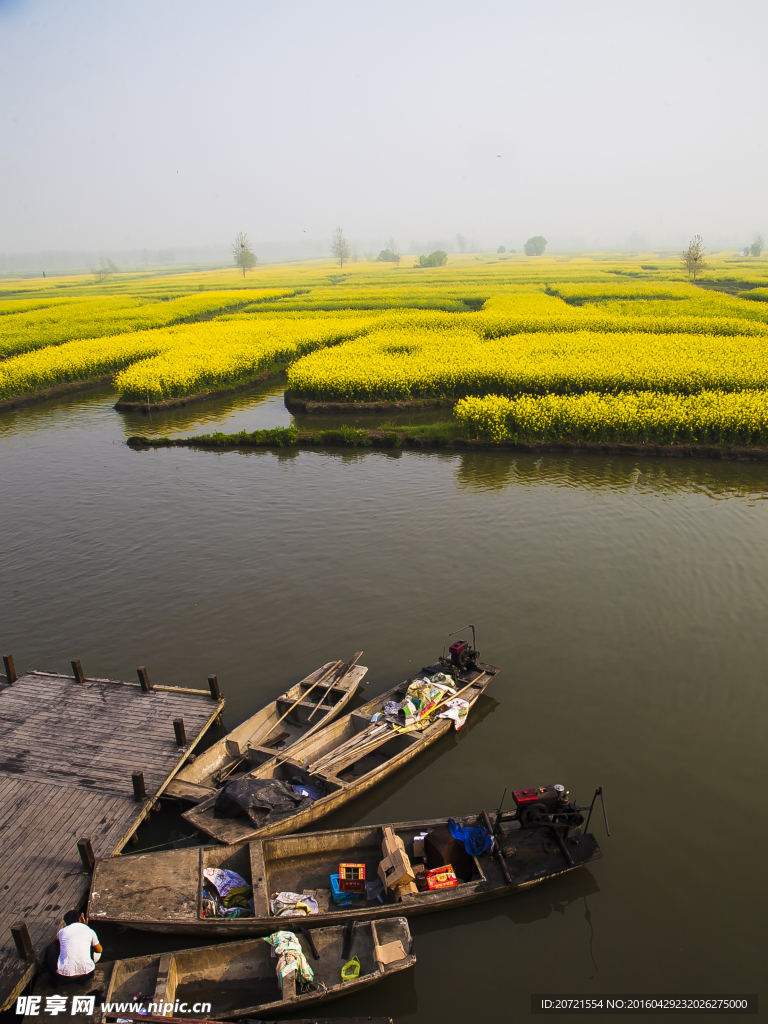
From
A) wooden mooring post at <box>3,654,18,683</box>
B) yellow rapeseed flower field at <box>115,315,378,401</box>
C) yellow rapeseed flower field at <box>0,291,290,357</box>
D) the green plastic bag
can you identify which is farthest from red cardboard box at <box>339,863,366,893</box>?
yellow rapeseed flower field at <box>0,291,290,357</box>

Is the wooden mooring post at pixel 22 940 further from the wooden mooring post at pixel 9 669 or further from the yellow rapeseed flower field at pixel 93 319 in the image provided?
the yellow rapeseed flower field at pixel 93 319

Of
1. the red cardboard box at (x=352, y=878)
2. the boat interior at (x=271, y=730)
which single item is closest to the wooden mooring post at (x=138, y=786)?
the boat interior at (x=271, y=730)

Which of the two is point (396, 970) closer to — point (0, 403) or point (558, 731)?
point (558, 731)

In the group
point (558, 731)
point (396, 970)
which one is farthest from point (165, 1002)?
point (558, 731)

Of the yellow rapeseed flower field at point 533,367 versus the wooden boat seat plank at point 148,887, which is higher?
the yellow rapeseed flower field at point 533,367

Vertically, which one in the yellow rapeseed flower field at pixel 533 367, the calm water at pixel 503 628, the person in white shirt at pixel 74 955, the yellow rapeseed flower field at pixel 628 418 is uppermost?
the yellow rapeseed flower field at pixel 533 367

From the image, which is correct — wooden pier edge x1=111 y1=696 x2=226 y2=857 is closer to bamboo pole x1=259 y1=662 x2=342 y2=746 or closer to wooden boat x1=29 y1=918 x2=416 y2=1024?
bamboo pole x1=259 y1=662 x2=342 y2=746
